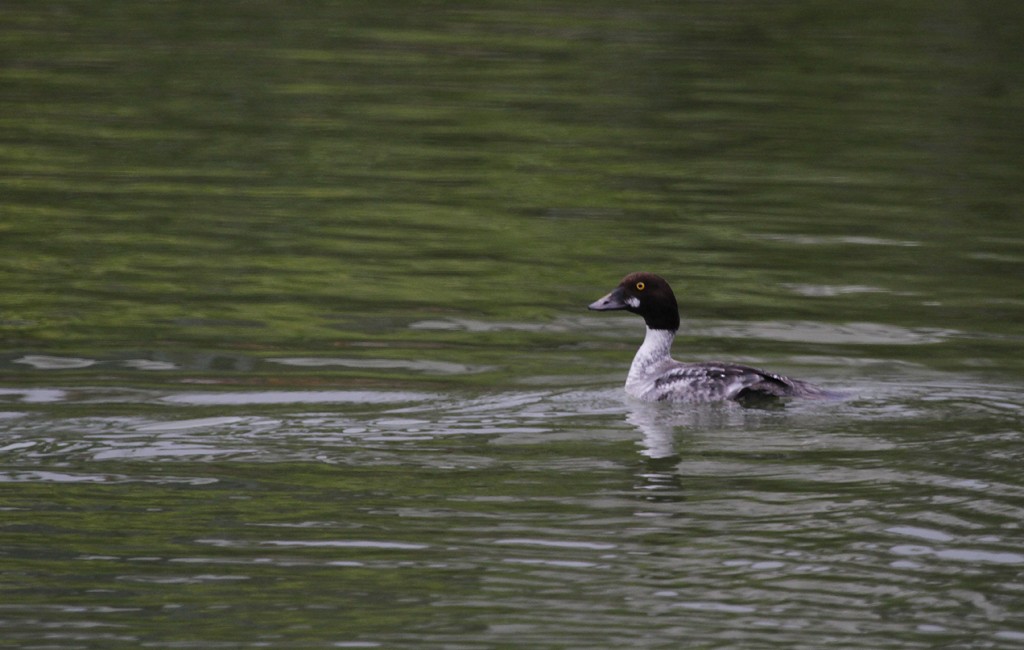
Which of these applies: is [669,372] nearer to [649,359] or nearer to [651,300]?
[649,359]

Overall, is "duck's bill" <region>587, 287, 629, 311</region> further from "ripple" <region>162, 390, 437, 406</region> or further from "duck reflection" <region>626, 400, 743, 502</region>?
"ripple" <region>162, 390, 437, 406</region>

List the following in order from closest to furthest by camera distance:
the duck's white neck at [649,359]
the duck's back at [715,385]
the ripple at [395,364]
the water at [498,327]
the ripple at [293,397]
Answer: the water at [498,327] < the duck's back at [715,385] < the ripple at [293,397] < the duck's white neck at [649,359] < the ripple at [395,364]

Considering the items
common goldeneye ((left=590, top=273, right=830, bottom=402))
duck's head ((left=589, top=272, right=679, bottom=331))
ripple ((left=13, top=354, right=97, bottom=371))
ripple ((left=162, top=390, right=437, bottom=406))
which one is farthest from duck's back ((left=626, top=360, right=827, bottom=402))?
ripple ((left=13, top=354, right=97, bottom=371))

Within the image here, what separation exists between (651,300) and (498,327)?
1851 millimetres

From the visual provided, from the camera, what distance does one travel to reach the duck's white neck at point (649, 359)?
12414mm

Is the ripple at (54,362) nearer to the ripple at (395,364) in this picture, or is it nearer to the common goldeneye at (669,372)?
the ripple at (395,364)

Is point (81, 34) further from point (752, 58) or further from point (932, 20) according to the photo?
point (932, 20)

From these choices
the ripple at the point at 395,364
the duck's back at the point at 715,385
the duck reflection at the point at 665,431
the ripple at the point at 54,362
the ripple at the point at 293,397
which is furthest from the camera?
the ripple at the point at 395,364

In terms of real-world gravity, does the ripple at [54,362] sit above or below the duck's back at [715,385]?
above

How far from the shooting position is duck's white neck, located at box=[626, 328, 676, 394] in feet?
40.7

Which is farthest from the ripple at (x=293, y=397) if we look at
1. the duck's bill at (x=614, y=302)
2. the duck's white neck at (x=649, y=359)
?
the duck's bill at (x=614, y=302)

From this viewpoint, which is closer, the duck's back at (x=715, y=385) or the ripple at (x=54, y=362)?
the duck's back at (x=715, y=385)

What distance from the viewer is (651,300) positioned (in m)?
13.1

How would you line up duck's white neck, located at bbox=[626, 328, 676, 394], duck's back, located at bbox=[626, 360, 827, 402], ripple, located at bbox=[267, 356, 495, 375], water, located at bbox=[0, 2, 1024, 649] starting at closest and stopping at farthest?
1. water, located at bbox=[0, 2, 1024, 649]
2. duck's back, located at bbox=[626, 360, 827, 402]
3. duck's white neck, located at bbox=[626, 328, 676, 394]
4. ripple, located at bbox=[267, 356, 495, 375]
